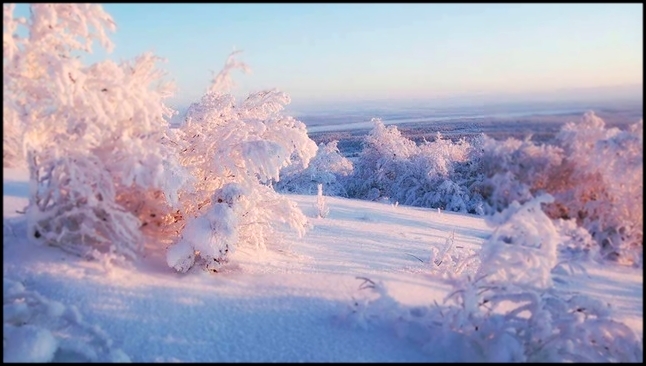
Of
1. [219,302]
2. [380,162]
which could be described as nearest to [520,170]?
[219,302]

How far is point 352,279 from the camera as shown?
4.64 m

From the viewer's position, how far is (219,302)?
13.3 feet

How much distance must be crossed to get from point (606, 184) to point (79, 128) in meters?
4.24

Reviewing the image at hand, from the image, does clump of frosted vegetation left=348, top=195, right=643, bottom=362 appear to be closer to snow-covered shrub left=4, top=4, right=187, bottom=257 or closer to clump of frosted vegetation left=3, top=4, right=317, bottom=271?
clump of frosted vegetation left=3, top=4, right=317, bottom=271

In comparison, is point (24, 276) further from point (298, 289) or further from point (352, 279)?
point (352, 279)

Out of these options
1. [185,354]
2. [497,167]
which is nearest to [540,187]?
[497,167]

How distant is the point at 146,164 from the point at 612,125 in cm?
381

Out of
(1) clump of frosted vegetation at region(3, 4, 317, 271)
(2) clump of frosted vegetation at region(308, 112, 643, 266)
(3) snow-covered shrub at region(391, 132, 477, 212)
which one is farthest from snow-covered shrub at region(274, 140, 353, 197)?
(2) clump of frosted vegetation at region(308, 112, 643, 266)

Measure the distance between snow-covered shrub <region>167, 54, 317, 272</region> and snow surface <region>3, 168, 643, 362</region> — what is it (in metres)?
0.57

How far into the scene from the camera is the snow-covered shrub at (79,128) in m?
3.90

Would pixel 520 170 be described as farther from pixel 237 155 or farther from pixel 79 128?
pixel 79 128

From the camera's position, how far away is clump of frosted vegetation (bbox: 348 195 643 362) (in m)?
3.55

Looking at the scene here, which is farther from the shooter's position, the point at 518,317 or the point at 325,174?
the point at 325,174

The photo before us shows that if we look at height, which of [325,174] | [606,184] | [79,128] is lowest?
[325,174]
